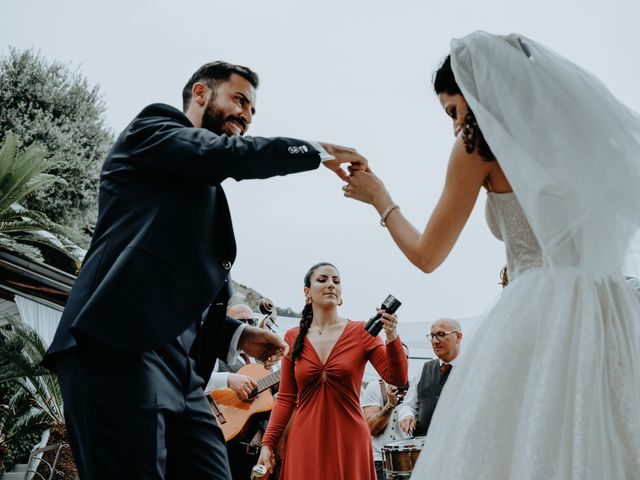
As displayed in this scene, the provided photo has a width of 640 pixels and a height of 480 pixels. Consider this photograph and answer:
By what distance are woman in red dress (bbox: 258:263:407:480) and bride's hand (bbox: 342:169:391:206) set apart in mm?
2117

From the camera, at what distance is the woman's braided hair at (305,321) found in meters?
4.93

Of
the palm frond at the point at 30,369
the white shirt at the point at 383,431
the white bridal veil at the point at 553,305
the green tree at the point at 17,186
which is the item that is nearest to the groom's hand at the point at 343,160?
the white bridal veil at the point at 553,305

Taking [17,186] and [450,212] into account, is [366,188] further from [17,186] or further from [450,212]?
[17,186]

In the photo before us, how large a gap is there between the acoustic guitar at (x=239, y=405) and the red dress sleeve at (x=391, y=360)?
1263mm

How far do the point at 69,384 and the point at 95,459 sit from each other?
26 centimetres

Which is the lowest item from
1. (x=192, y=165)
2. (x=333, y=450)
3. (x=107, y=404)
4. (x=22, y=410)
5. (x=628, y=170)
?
(x=22, y=410)

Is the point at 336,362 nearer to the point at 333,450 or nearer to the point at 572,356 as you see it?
the point at 333,450

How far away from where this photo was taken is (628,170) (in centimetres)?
199

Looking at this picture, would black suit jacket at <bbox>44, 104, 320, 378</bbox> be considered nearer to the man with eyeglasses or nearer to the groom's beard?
the groom's beard

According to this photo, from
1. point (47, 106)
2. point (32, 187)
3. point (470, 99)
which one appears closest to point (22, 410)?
point (32, 187)

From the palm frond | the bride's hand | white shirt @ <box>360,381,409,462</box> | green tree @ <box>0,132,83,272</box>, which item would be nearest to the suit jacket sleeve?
the bride's hand

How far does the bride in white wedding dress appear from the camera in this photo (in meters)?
1.67

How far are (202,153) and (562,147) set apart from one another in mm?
1250

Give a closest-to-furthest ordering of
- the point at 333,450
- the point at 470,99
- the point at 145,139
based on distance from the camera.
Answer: the point at 470,99, the point at 145,139, the point at 333,450
